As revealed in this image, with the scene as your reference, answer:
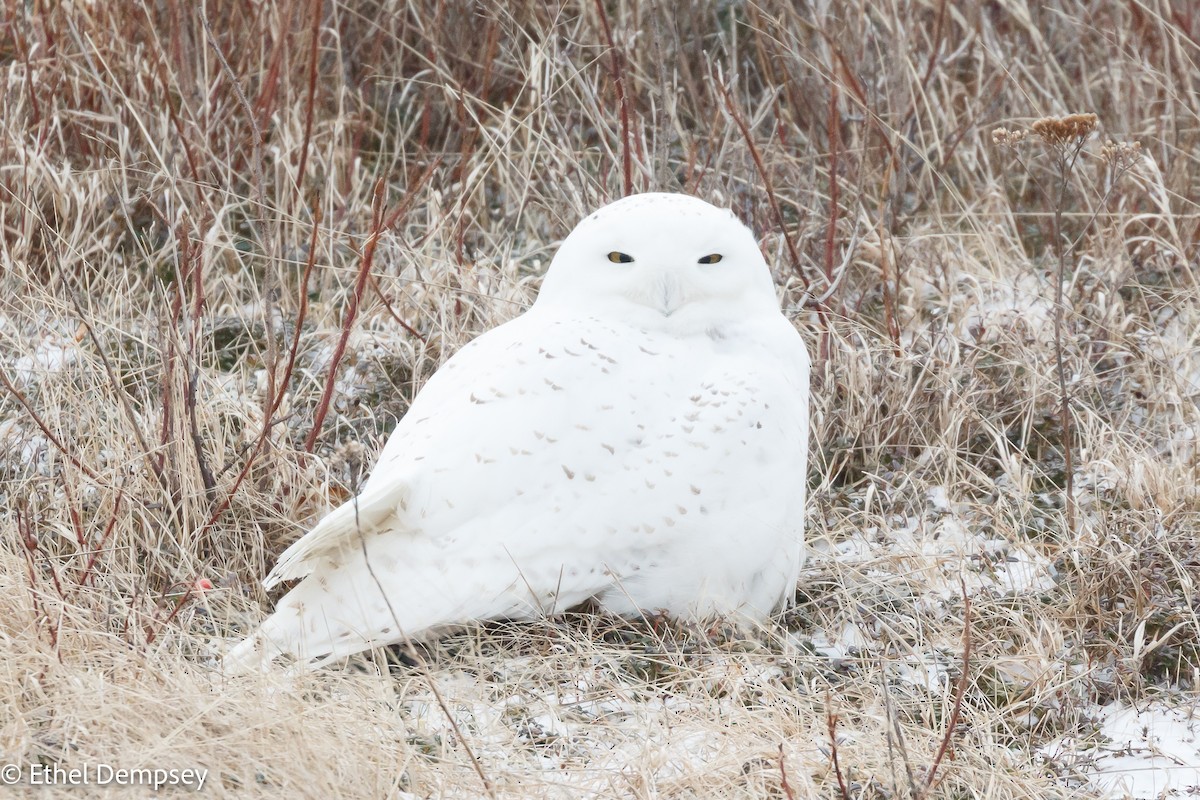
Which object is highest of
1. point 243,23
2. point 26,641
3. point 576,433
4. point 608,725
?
point 243,23

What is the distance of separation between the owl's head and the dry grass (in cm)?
57

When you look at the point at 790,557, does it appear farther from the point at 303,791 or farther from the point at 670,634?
the point at 303,791

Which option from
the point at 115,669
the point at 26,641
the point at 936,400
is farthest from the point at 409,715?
the point at 936,400

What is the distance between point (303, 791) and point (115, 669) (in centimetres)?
49

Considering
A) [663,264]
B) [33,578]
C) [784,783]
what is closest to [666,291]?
[663,264]

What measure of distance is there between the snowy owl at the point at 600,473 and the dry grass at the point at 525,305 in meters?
0.12

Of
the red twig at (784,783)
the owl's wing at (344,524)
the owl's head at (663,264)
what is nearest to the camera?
the red twig at (784,783)

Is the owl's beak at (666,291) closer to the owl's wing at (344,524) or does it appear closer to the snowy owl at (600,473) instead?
the snowy owl at (600,473)

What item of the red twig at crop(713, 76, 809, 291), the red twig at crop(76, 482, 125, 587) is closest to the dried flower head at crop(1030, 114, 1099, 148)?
the red twig at crop(713, 76, 809, 291)

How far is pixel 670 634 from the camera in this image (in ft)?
8.83

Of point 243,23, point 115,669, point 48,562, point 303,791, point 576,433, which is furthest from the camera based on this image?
point 243,23

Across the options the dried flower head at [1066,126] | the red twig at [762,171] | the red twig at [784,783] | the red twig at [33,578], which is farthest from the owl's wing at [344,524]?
the dried flower head at [1066,126]

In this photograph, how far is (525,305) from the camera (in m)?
3.80

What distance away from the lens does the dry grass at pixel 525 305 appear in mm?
2395
